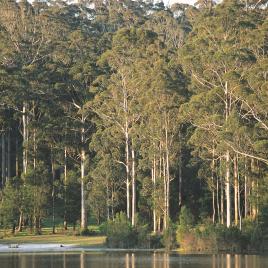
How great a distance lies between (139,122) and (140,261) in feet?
88.1

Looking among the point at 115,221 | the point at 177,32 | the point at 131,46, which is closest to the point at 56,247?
the point at 115,221

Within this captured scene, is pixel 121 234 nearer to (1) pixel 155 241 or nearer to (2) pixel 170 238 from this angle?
(1) pixel 155 241

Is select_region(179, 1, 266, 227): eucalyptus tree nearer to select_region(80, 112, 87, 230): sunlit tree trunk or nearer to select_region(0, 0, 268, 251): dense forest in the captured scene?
select_region(0, 0, 268, 251): dense forest

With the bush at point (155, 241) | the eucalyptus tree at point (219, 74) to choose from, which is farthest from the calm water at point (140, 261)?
the eucalyptus tree at point (219, 74)

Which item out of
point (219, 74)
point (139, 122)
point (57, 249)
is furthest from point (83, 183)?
point (219, 74)

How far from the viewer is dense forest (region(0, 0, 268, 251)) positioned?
187ft

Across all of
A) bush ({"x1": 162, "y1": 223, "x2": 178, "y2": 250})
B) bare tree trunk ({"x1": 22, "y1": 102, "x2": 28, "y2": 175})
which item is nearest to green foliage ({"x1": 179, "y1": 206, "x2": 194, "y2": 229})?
bush ({"x1": 162, "y1": 223, "x2": 178, "y2": 250})

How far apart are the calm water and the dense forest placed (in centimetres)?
760

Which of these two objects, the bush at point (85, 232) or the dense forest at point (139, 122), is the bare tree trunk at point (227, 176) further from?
the bush at point (85, 232)

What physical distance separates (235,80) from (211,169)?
1088 centimetres

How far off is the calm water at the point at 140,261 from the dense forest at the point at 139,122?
7600mm

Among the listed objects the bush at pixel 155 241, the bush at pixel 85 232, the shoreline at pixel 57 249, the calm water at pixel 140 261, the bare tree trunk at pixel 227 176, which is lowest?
the calm water at pixel 140 261

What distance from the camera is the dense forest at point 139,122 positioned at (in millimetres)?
57125

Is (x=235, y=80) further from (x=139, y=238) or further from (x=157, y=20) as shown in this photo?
(x=157, y=20)
